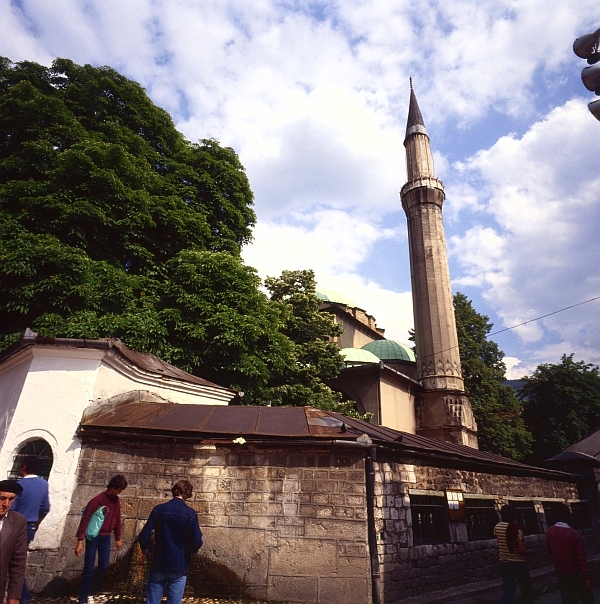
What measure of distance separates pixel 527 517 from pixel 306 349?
930 cm

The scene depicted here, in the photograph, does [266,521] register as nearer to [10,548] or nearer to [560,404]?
[10,548]

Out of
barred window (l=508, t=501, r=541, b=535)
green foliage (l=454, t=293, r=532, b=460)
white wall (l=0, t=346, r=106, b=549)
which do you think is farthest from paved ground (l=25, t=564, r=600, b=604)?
green foliage (l=454, t=293, r=532, b=460)

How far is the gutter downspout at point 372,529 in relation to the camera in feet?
19.1

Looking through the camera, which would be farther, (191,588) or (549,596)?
(549,596)

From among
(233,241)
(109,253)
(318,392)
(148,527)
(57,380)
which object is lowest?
(148,527)

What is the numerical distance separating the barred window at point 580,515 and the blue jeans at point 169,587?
12.7 meters

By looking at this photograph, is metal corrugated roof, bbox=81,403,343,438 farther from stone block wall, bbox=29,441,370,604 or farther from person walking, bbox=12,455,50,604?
person walking, bbox=12,455,50,604

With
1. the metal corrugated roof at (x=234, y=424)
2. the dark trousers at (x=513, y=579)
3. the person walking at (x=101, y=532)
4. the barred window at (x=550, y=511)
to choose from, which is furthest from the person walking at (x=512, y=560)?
the barred window at (x=550, y=511)

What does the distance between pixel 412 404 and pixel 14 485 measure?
64.6 ft

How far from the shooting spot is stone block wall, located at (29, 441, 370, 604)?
228 inches

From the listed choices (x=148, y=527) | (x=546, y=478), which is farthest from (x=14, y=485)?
(x=546, y=478)

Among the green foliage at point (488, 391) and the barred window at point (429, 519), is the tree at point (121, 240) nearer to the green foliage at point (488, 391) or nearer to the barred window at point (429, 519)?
the barred window at point (429, 519)

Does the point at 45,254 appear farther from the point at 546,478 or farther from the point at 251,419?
the point at 546,478

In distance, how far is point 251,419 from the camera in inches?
282
